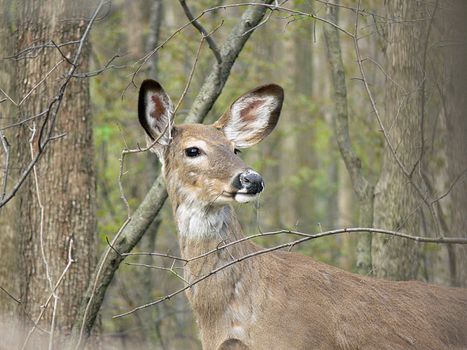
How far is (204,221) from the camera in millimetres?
7391

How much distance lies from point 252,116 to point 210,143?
28.5 inches

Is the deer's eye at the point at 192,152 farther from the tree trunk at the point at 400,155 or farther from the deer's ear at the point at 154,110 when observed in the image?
the tree trunk at the point at 400,155

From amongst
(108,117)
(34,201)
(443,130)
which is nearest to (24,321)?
(34,201)

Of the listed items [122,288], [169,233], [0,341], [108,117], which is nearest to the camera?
[0,341]

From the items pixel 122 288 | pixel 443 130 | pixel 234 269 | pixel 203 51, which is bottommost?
pixel 122 288

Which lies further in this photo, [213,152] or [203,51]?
[203,51]

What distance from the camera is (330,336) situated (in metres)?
7.17

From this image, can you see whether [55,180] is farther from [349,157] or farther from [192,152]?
[349,157]

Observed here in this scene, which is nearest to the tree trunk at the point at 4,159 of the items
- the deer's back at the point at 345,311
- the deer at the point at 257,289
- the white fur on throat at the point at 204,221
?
the deer at the point at 257,289

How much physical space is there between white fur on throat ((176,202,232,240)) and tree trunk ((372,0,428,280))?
2.13m

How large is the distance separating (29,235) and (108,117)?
5983mm

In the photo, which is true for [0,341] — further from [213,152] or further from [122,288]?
[122,288]

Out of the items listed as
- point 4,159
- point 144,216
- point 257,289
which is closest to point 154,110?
point 144,216

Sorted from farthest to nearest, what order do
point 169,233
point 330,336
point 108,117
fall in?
point 169,233 → point 108,117 → point 330,336
